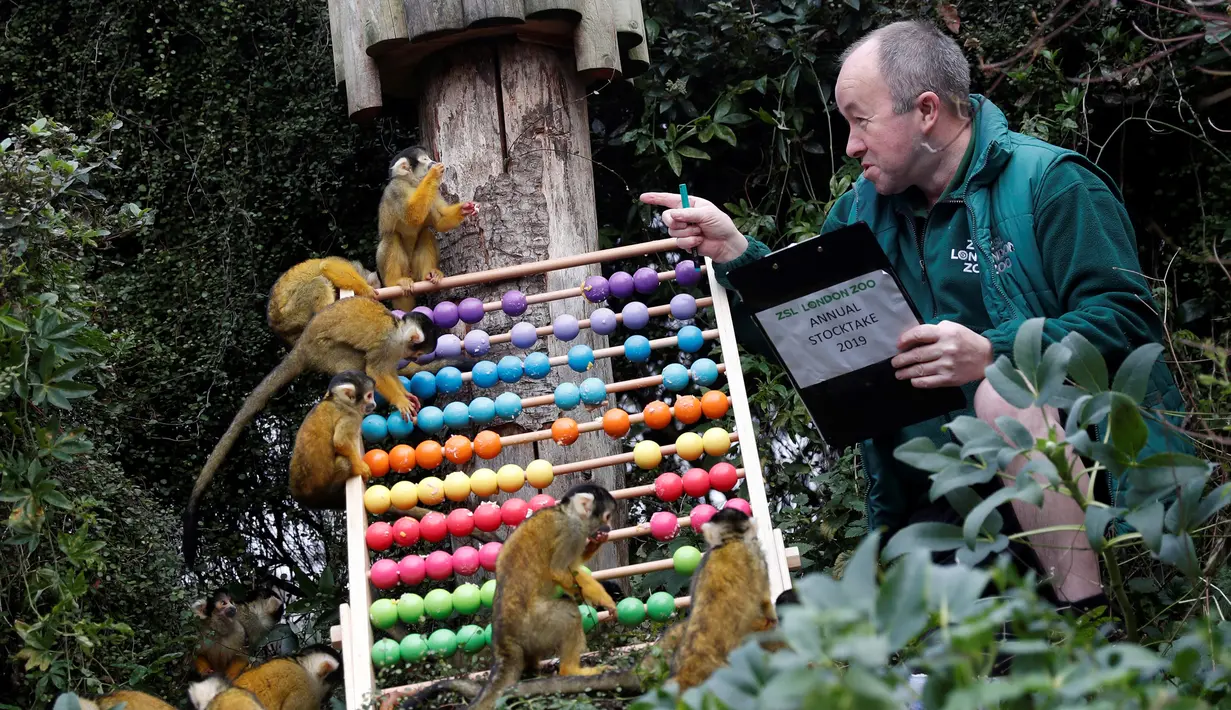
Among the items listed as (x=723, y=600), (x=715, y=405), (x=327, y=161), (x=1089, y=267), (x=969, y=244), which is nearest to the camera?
(x=723, y=600)

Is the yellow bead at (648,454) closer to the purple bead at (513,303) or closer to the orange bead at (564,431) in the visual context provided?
the orange bead at (564,431)

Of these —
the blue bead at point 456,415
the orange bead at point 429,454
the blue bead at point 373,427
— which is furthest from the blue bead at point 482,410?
the blue bead at point 373,427

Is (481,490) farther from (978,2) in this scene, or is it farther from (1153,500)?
(978,2)

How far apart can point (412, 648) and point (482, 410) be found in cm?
69

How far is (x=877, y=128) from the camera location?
3.09 meters

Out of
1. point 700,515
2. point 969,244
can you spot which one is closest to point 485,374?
point 700,515

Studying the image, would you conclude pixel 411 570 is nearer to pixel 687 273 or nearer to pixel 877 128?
pixel 687 273

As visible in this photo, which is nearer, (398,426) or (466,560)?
(466,560)

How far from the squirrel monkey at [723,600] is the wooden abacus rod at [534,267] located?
38.8 inches

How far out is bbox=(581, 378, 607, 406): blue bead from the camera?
11.3ft

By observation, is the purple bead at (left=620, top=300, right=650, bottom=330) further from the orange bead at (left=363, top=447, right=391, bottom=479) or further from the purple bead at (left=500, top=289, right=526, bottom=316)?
the orange bead at (left=363, top=447, right=391, bottom=479)

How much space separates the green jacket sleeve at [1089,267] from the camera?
2.70 metres

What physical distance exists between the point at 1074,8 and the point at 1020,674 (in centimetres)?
399

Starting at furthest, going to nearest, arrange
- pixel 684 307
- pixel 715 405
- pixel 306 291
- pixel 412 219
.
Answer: pixel 306 291 < pixel 412 219 < pixel 684 307 < pixel 715 405
